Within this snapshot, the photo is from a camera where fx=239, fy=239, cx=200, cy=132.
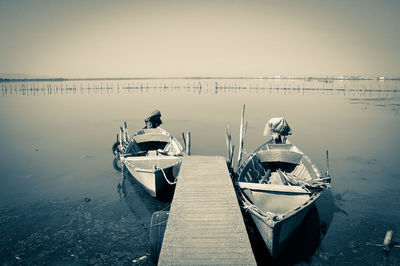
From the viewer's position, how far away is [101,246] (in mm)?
10812

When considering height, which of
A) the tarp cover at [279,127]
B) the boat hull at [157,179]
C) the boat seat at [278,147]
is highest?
the tarp cover at [279,127]

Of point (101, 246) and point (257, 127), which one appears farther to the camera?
point (257, 127)

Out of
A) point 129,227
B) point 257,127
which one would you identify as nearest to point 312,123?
point 257,127

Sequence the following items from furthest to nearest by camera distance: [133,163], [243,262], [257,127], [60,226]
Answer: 1. [257,127]
2. [133,163]
3. [60,226]
4. [243,262]

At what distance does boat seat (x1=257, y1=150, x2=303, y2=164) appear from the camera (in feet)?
52.7

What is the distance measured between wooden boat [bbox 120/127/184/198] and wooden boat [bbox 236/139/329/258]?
445 cm

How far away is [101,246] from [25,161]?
14519mm

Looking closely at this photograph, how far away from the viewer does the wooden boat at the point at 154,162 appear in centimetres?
1393

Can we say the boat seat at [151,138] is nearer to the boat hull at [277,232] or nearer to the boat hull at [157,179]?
the boat hull at [157,179]

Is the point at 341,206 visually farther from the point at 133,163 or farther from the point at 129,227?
the point at 133,163

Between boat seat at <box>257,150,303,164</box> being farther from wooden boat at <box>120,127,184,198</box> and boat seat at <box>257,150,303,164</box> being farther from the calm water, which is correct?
wooden boat at <box>120,127,184,198</box>

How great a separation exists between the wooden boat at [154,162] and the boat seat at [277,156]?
5.61m

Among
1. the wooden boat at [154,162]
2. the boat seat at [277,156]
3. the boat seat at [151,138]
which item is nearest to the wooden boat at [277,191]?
the boat seat at [277,156]

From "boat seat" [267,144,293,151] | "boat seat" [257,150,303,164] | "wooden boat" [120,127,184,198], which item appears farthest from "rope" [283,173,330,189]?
"wooden boat" [120,127,184,198]
